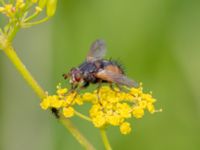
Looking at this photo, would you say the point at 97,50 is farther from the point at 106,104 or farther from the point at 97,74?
the point at 106,104

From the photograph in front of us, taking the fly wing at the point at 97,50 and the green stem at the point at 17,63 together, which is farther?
the fly wing at the point at 97,50

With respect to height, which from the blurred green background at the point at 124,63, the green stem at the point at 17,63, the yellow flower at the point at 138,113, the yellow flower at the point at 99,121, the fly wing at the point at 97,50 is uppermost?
the green stem at the point at 17,63

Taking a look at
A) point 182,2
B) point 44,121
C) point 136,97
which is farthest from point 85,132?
point 136,97

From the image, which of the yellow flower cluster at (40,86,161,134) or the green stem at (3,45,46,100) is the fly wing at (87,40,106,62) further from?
the green stem at (3,45,46,100)

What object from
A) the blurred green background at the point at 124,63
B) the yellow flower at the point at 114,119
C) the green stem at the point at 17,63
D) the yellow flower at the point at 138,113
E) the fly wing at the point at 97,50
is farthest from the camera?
the blurred green background at the point at 124,63

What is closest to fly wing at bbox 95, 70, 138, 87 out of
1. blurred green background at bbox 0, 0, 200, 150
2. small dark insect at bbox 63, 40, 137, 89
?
small dark insect at bbox 63, 40, 137, 89

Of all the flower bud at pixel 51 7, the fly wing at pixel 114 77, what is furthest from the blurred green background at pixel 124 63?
the flower bud at pixel 51 7

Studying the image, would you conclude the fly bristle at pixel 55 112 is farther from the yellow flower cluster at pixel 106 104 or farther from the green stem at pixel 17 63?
the green stem at pixel 17 63
